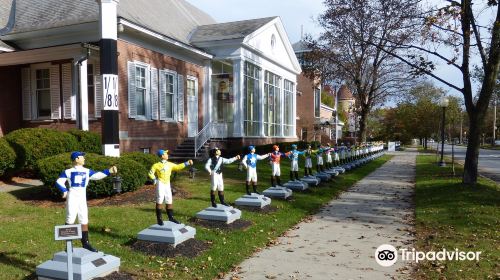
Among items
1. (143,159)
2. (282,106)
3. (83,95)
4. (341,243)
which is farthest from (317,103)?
(341,243)

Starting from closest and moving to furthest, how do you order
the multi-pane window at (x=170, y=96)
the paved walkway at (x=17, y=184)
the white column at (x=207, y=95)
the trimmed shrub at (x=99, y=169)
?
1. the trimmed shrub at (x=99, y=169)
2. the paved walkway at (x=17, y=184)
3. the multi-pane window at (x=170, y=96)
4. the white column at (x=207, y=95)

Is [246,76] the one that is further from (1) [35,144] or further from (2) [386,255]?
(2) [386,255]

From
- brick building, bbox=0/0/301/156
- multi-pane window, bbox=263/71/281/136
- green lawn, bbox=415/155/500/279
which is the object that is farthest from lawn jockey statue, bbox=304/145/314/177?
multi-pane window, bbox=263/71/281/136

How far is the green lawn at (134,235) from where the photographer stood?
596 centimetres

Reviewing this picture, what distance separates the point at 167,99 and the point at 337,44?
13.0m

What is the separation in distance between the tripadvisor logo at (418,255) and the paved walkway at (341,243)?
0.46 feet

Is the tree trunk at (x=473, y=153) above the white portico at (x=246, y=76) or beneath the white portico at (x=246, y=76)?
beneath

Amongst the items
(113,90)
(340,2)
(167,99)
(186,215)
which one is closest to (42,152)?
(113,90)

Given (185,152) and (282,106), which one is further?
(282,106)

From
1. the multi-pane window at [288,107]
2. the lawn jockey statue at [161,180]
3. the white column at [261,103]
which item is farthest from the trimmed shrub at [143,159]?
the multi-pane window at [288,107]

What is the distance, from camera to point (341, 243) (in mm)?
7781

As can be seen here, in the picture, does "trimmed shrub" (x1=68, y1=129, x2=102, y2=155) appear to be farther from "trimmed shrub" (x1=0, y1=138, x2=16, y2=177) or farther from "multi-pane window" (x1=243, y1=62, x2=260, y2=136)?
"multi-pane window" (x1=243, y1=62, x2=260, y2=136)

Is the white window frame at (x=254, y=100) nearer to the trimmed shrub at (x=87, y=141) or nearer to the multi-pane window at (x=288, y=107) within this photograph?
the multi-pane window at (x=288, y=107)

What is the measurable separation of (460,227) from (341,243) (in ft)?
9.14
